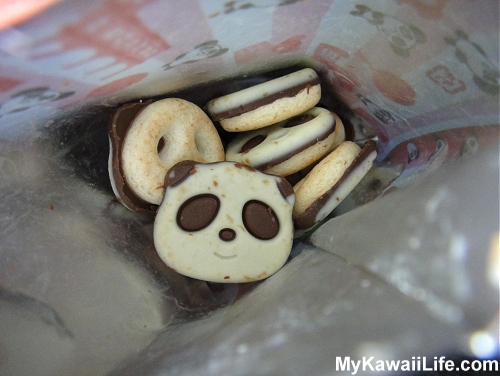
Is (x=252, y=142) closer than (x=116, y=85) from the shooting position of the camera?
No

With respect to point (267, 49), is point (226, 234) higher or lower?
lower

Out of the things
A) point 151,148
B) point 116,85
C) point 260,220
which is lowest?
point 260,220

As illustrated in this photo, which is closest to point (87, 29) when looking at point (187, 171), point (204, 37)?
point (204, 37)

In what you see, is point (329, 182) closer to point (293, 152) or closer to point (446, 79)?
point (293, 152)

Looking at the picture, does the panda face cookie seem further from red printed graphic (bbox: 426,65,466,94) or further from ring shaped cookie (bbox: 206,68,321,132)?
red printed graphic (bbox: 426,65,466,94)

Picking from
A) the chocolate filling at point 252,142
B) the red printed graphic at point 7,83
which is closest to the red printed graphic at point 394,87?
the chocolate filling at point 252,142

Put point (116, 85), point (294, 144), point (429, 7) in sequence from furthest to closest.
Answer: point (294, 144) < point (116, 85) < point (429, 7)

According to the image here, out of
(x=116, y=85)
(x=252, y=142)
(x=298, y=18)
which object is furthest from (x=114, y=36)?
(x=252, y=142)
